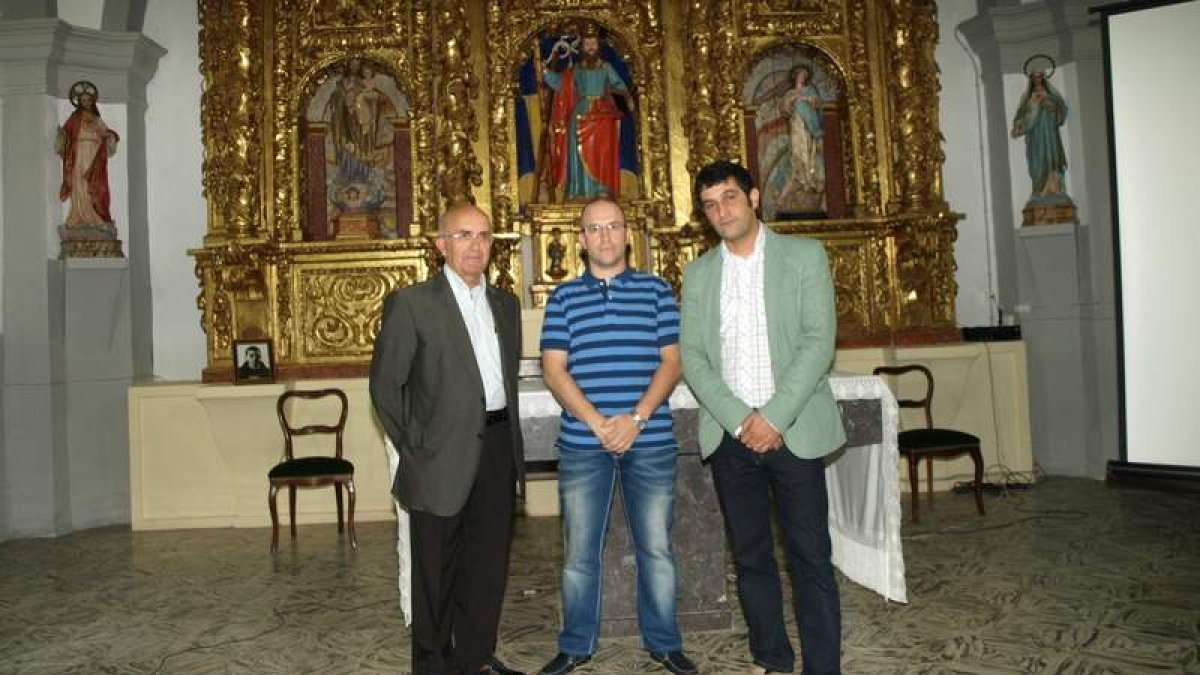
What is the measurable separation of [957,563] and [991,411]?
8.93 ft

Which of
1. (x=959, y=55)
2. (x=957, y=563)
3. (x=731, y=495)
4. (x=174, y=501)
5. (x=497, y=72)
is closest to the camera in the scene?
(x=731, y=495)

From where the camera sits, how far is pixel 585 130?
741cm

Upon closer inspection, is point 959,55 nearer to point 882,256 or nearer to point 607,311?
point 882,256

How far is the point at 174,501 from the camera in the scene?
6.81 meters

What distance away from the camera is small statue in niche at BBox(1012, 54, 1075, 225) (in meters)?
7.29

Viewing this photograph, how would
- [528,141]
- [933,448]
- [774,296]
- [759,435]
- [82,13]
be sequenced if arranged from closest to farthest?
[759,435]
[774,296]
[933,448]
[82,13]
[528,141]

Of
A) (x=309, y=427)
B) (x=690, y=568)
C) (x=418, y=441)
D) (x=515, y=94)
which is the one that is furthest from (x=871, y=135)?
(x=418, y=441)

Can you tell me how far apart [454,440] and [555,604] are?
1.57 m

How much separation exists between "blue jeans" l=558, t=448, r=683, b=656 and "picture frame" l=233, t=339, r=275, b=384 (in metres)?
4.25

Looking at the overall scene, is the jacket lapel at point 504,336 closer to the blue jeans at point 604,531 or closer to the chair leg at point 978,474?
the blue jeans at point 604,531

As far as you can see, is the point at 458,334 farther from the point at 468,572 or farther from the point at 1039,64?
the point at 1039,64

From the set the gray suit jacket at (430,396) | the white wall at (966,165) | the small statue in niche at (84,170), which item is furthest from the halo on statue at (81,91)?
the white wall at (966,165)

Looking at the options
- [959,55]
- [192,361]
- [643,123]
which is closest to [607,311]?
[643,123]

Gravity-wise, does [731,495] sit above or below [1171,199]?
below
